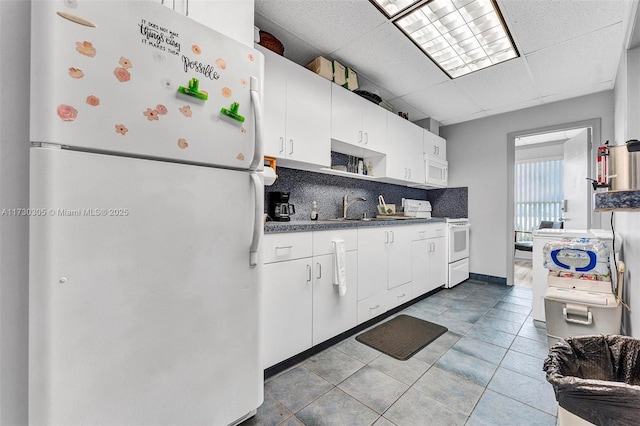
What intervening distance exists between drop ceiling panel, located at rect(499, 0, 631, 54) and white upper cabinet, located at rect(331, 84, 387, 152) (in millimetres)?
1265

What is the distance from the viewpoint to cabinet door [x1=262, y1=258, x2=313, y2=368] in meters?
1.66

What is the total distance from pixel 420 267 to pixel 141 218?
2.90 meters

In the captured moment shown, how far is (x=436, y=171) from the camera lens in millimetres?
4035

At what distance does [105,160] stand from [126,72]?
12.6 inches

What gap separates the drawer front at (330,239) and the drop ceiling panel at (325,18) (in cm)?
161

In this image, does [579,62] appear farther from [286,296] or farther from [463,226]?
[286,296]

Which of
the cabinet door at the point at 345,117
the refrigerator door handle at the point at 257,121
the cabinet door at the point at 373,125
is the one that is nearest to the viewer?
the refrigerator door handle at the point at 257,121

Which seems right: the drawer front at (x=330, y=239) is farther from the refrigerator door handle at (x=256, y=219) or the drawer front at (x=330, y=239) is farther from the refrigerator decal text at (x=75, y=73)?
the refrigerator decal text at (x=75, y=73)

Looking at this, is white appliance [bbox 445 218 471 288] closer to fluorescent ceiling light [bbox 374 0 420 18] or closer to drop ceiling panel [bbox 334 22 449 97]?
drop ceiling panel [bbox 334 22 449 97]

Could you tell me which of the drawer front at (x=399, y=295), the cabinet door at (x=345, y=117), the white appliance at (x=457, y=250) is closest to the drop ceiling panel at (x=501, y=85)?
the cabinet door at (x=345, y=117)

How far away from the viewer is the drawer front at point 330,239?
193cm

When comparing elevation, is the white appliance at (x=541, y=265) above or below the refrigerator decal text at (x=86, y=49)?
below

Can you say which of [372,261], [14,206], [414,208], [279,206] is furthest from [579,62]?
[14,206]

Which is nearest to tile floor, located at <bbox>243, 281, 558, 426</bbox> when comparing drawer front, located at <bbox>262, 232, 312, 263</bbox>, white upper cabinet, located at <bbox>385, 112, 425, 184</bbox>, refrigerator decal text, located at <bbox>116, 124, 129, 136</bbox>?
drawer front, located at <bbox>262, 232, 312, 263</bbox>
